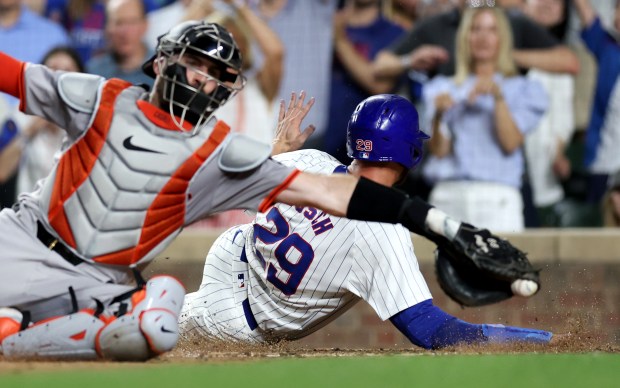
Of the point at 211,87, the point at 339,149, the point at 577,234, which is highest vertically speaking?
the point at 211,87

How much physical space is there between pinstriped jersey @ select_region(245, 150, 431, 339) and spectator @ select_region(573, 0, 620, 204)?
12.9 ft

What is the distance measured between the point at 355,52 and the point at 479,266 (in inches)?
203

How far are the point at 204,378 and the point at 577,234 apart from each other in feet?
18.1

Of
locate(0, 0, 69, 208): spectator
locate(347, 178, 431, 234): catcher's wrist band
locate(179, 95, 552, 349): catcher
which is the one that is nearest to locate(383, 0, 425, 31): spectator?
locate(0, 0, 69, 208): spectator

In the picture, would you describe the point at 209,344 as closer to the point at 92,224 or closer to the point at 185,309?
the point at 185,309

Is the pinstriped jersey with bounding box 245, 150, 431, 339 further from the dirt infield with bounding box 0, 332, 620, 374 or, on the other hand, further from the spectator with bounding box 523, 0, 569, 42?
the spectator with bounding box 523, 0, 569, 42

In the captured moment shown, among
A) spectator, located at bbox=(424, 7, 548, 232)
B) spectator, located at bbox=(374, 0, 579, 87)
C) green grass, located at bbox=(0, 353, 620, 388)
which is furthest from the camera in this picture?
spectator, located at bbox=(374, 0, 579, 87)

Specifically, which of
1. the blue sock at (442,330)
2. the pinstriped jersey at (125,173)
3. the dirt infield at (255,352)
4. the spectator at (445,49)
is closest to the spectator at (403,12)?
the spectator at (445,49)

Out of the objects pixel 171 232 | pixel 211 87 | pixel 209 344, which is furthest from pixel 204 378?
pixel 209 344

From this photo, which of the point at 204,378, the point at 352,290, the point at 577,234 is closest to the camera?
the point at 204,378

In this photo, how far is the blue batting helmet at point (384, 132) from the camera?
5.58 m

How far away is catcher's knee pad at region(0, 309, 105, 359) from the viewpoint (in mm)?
4402

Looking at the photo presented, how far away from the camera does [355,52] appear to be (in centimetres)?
919

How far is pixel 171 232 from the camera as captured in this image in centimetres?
461
